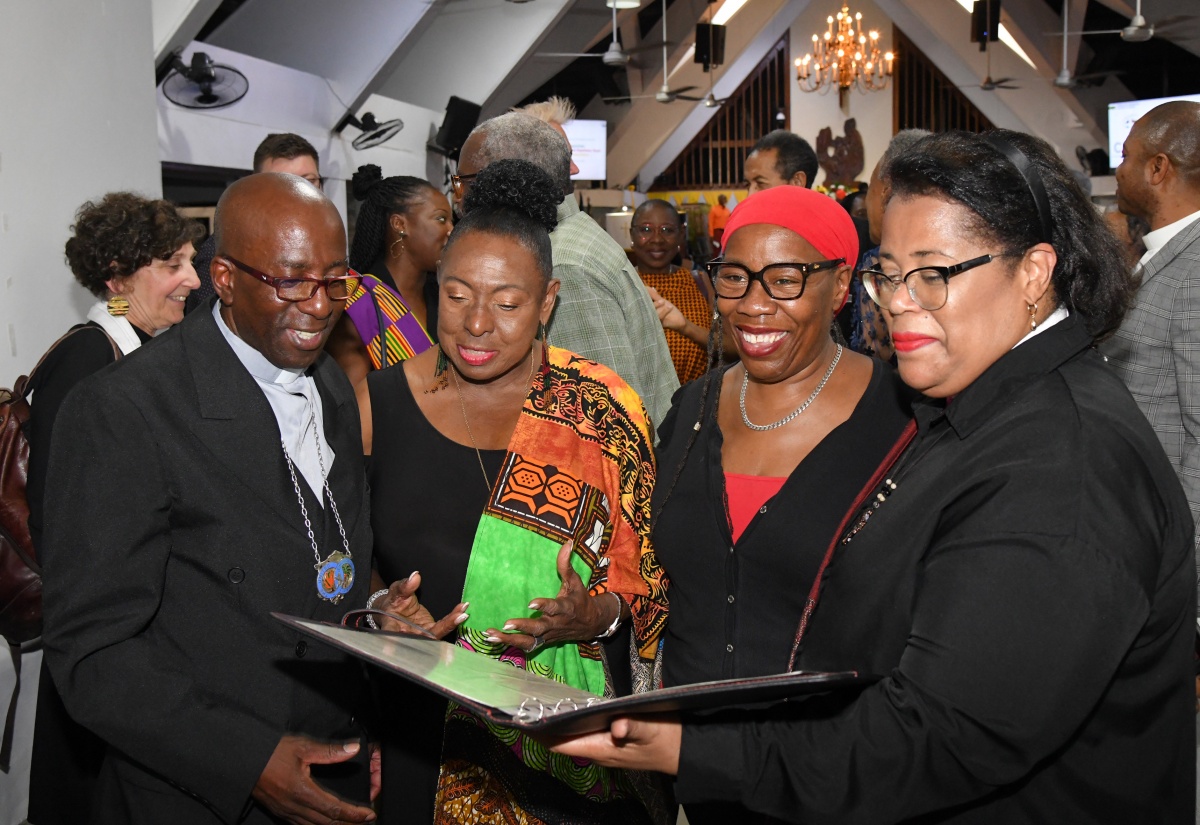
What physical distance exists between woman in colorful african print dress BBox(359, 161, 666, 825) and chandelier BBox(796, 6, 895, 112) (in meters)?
16.3

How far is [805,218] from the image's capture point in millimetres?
1937

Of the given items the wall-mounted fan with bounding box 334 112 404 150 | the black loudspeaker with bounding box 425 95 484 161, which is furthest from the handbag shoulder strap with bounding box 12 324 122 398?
the black loudspeaker with bounding box 425 95 484 161

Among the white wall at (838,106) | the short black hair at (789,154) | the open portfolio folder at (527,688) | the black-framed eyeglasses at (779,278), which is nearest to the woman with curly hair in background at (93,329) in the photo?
the open portfolio folder at (527,688)

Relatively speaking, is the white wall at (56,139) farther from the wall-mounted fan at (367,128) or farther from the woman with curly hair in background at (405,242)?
the wall-mounted fan at (367,128)

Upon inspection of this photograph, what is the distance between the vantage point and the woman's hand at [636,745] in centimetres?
125

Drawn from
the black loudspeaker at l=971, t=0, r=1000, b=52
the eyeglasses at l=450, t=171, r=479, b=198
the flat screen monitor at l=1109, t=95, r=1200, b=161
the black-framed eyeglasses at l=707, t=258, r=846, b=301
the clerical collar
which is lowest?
the clerical collar

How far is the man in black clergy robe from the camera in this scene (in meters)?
1.45

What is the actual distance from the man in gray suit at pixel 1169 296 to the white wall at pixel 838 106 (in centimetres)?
1549

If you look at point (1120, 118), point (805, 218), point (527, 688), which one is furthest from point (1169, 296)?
point (1120, 118)

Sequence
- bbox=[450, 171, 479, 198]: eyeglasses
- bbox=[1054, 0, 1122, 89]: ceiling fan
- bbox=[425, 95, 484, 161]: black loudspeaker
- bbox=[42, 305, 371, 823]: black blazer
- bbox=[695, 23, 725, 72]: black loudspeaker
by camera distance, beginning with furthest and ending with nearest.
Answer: bbox=[695, 23, 725, 72]: black loudspeaker, bbox=[1054, 0, 1122, 89]: ceiling fan, bbox=[425, 95, 484, 161]: black loudspeaker, bbox=[450, 171, 479, 198]: eyeglasses, bbox=[42, 305, 371, 823]: black blazer

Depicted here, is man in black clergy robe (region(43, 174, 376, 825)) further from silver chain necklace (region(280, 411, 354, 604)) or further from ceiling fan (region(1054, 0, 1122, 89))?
ceiling fan (region(1054, 0, 1122, 89))

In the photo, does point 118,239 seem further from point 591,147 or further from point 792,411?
point 591,147

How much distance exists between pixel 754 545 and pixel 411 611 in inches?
24.2

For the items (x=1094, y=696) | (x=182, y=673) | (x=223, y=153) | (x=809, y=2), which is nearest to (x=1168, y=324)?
(x=1094, y=696)
